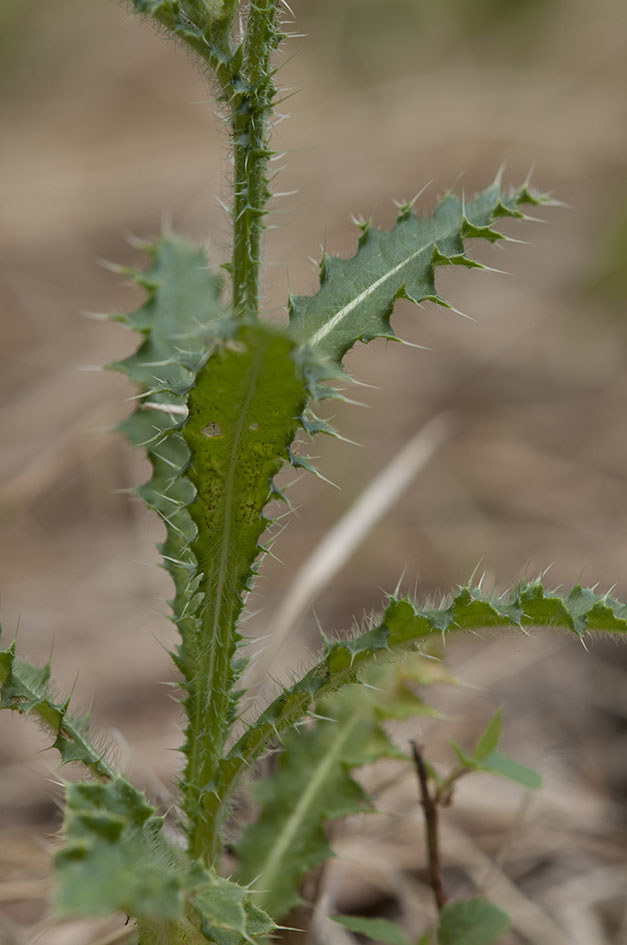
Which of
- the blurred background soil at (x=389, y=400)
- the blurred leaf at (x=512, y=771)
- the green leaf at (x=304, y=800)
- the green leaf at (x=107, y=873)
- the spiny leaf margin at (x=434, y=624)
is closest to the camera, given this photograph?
the green leaf at (x=107, y=873)

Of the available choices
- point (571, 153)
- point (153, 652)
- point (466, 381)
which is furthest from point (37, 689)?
point (571, 153)

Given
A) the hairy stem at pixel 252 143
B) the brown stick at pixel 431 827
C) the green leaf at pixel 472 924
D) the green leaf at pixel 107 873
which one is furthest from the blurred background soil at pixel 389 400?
the green leaf at pixel 107 873

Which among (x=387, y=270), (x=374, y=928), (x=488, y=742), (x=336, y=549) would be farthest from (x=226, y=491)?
(x=336, y=549)

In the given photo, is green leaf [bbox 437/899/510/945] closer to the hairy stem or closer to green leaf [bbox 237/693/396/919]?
green leaf [bbox 237/693/396/919]

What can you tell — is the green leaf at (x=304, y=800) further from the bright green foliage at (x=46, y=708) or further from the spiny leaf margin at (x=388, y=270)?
the spiny leaf margin at (x=388, y=270)

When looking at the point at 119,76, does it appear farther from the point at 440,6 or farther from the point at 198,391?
the point at 198,391

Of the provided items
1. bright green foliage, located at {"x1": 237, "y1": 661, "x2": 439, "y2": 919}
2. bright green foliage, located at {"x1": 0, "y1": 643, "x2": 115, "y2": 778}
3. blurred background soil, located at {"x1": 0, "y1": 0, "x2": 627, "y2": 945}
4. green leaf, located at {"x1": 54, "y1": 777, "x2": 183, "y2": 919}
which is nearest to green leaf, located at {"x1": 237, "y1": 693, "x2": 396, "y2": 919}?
bright green foliage, located at {"x1": 237, "y1": 661, "x2": 439, "y2": 919}

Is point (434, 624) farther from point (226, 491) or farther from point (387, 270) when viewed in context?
point (387, 270)
